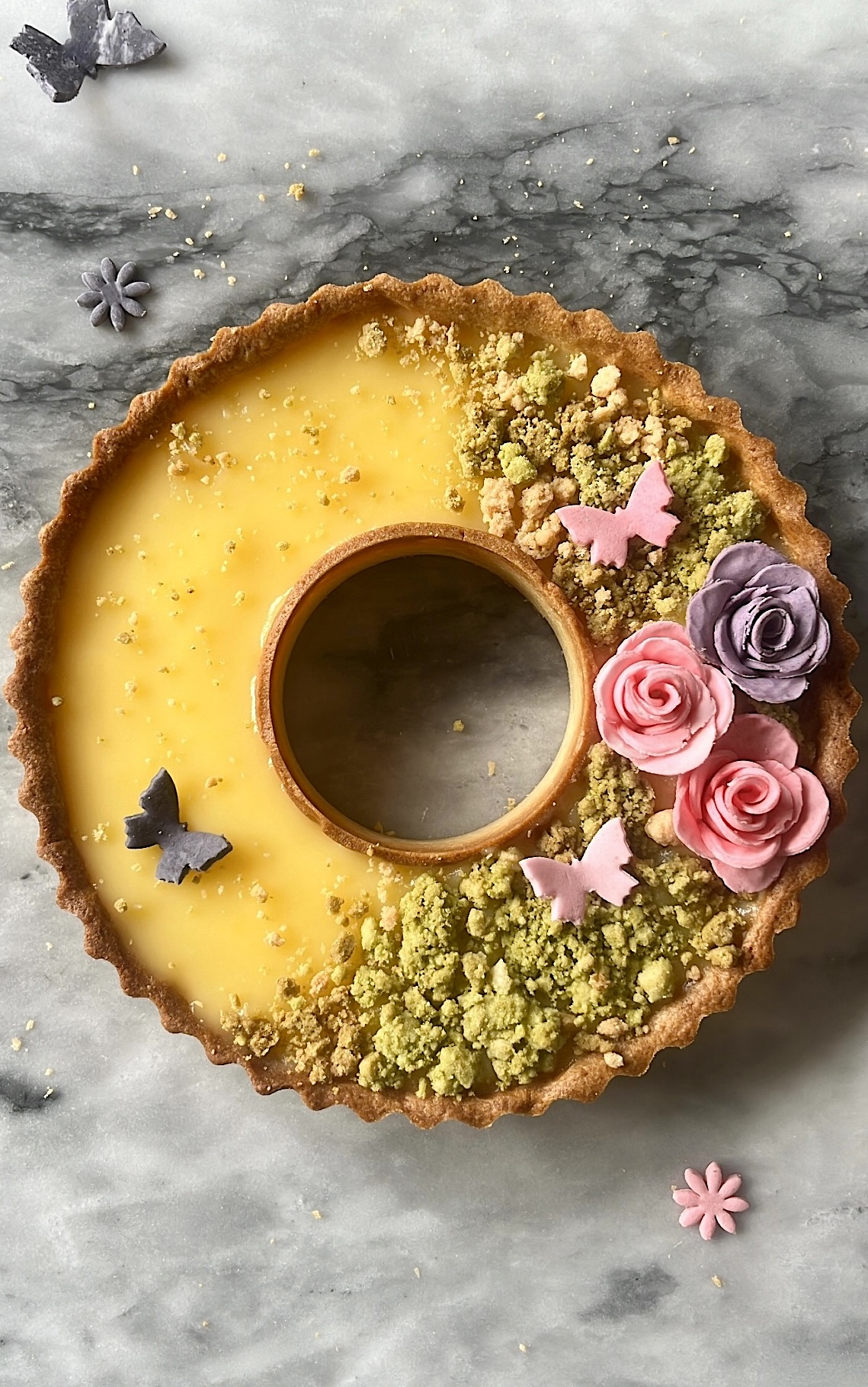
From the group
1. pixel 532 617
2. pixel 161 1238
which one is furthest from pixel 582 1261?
pixel 532 617

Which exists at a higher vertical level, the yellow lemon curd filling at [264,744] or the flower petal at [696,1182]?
the yellow lemon curd filling at [264,744]

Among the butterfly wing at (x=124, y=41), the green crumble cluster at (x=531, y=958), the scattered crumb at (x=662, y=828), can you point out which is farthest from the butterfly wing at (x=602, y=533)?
the butterfly wing at (x=124, y=41)

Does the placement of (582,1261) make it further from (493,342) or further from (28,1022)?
(493,342)

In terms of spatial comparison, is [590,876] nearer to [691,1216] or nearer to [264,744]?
[264,744]

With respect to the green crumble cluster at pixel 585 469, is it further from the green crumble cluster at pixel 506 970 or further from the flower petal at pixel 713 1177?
the flower petal at pixel 713 1177

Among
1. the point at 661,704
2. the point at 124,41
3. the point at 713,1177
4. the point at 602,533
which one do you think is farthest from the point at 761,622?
the point at 124,41

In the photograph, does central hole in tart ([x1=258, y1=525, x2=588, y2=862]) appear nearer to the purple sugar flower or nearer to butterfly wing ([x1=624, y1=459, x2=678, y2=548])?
butterfly wing ([x1=624, y1=459, x2=678, y2=548])
